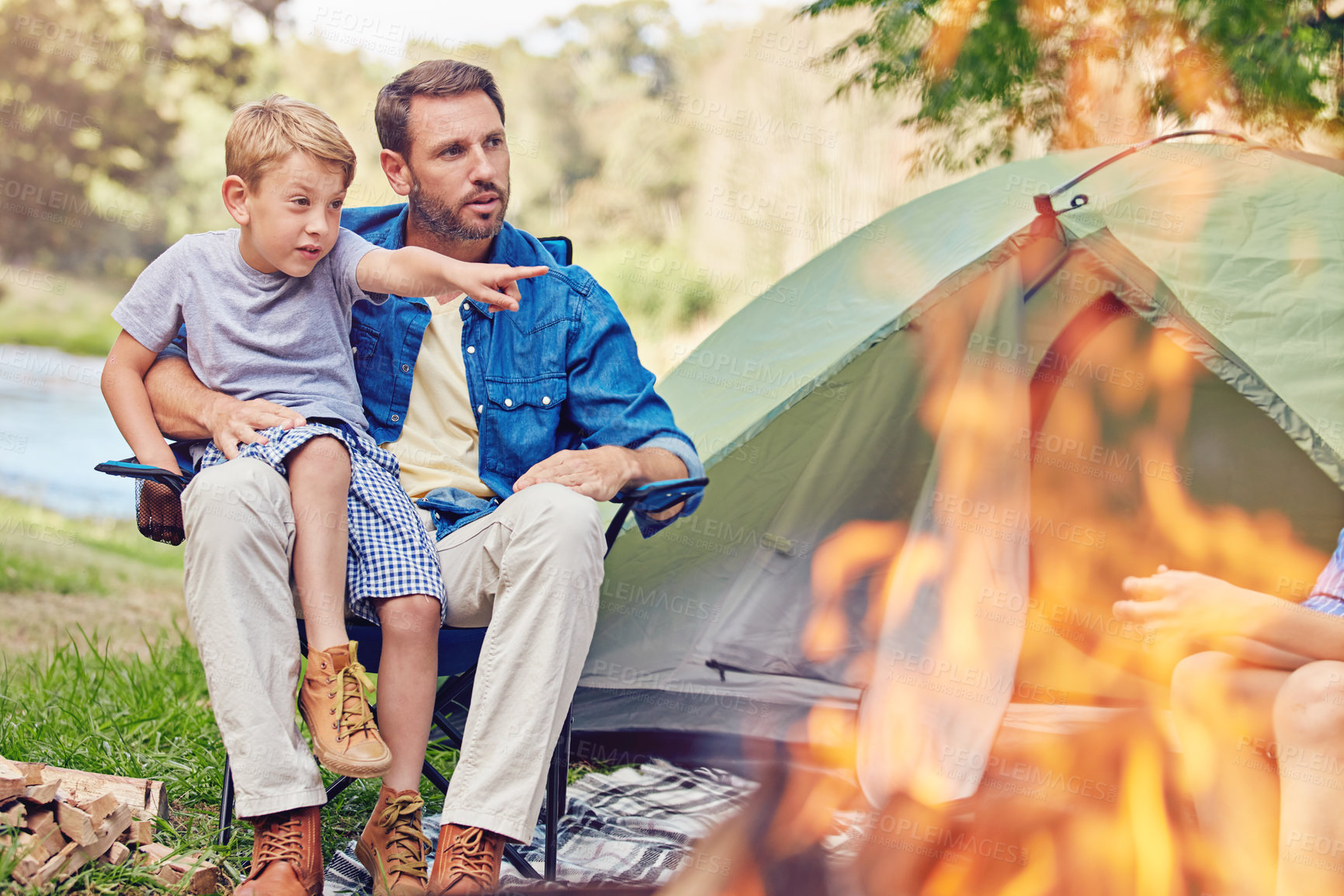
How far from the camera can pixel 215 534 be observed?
152cm

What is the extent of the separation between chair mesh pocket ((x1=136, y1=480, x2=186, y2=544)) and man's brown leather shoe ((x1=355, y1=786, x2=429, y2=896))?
0.54 m

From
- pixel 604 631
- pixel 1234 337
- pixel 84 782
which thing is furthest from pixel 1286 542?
pixel 84 782

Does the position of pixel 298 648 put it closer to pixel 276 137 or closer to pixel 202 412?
pixel 202 412

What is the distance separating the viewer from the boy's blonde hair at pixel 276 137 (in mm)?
1677

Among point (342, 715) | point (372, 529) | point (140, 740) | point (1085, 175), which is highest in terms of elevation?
point (1085, 175)

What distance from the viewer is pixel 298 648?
5.15 ft

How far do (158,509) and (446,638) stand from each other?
50cm

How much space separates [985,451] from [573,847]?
3.63 feet
